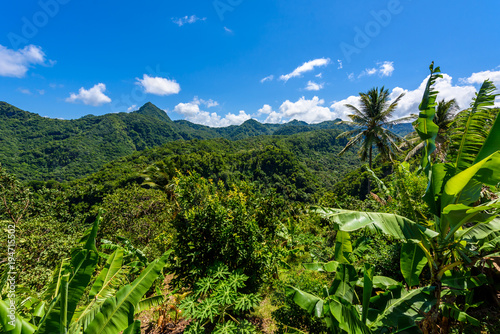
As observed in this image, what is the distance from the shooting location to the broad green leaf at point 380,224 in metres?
2.64

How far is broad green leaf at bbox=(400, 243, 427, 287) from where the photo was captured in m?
2.64

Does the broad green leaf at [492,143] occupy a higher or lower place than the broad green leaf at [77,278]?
higher

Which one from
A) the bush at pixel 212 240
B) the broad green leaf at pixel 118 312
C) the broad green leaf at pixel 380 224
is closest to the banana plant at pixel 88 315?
the broad green leaf at pixel 118 312

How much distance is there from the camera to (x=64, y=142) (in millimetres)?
105625

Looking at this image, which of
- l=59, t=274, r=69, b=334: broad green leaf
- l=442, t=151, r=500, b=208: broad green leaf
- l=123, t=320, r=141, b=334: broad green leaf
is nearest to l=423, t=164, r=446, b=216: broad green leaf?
l=442, t=151, r=500, b=208: broad green leaf

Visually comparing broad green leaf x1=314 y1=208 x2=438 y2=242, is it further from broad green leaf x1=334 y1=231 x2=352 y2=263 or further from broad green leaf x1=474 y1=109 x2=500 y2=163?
broad green leaf x1=474 y1=109 x2=500 y2=163

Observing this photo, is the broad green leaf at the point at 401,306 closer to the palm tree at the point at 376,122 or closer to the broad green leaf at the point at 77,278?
the broad green leaf at the point at 77,278

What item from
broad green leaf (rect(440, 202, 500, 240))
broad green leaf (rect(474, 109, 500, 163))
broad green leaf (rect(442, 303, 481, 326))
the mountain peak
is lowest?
broad green leaf (rect(442, 303, 481, 326))

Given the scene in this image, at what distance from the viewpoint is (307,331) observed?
3689 mm

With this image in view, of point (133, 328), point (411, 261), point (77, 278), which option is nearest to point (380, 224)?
point (411, 261)

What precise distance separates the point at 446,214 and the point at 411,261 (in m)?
0.77

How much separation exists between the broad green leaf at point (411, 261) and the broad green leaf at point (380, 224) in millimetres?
135

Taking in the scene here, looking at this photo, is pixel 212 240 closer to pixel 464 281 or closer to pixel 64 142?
pixel 464 281

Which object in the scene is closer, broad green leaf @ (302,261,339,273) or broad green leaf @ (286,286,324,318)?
broad green leaf @ (286,286,324,318)
